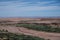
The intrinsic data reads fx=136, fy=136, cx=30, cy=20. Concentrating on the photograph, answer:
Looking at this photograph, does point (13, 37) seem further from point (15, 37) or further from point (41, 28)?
point (41, 28)

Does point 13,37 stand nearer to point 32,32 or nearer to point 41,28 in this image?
point 32,32

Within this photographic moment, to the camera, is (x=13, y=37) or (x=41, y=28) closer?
(x=13, y=37)

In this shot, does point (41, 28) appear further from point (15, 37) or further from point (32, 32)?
point (15, 37)

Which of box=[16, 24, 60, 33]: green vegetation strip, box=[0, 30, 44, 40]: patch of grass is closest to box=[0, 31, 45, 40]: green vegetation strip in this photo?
box=[0, 30, 44, 40]: patch of grass

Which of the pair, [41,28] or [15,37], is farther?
[41,28]

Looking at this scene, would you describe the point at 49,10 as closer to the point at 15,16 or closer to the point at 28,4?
the point at 28,4

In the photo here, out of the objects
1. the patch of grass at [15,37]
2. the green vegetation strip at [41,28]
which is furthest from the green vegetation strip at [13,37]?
the green vegetation strip at [41,28]

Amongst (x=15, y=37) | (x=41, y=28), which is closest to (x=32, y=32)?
(x=41, y=28)

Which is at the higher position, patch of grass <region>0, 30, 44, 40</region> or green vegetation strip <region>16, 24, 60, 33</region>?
green vegetation strip <region>16, 24, 60, 33</region>

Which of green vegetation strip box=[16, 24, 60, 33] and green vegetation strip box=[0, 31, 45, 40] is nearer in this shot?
green vegetation strip box=[0, 31, 45, 40]

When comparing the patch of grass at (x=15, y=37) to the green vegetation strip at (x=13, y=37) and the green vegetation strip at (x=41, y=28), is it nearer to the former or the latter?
the green vegetation strip at (x=13, y=37)

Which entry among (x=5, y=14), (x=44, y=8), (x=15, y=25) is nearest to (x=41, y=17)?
(x=44, y=8)

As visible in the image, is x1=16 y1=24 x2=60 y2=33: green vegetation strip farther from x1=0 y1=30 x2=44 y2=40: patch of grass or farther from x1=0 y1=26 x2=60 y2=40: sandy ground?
x1=0 y1=30 x2=44 y2=40: patch of grass
